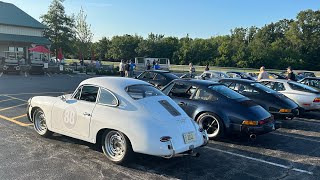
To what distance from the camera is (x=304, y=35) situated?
7075cm

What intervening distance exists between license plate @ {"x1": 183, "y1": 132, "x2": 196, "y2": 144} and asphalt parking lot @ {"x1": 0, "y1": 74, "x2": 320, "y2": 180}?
510 mm

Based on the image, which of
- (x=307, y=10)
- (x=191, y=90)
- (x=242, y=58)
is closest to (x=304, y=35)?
(x=307, y=10)

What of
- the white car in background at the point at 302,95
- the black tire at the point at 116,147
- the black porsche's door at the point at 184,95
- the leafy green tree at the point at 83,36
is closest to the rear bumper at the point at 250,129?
the black porsche's door at the point at 184,95

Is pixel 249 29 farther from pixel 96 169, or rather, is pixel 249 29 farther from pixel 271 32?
pixel 96 169

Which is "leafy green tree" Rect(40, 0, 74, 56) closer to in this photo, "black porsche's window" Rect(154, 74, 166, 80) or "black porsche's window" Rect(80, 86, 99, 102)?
"black porsche's window" Rect(154, 74, 166, 80)

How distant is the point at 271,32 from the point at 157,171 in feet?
271

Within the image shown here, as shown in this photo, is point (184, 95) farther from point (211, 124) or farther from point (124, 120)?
point (124, 120)

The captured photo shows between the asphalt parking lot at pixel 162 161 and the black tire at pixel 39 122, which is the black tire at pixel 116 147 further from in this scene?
the black tire at pixel 39 122

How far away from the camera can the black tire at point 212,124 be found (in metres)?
7.83

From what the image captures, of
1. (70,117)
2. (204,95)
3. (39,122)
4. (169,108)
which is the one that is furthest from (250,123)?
(39,122)

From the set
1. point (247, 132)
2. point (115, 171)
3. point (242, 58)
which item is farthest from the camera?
point (242, 58)

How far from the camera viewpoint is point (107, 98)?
20.8 feet

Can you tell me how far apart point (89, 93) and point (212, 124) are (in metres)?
3.15

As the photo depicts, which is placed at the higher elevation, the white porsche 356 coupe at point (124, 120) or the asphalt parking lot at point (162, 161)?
the white porsche 356 coupe at point (124, 120)
